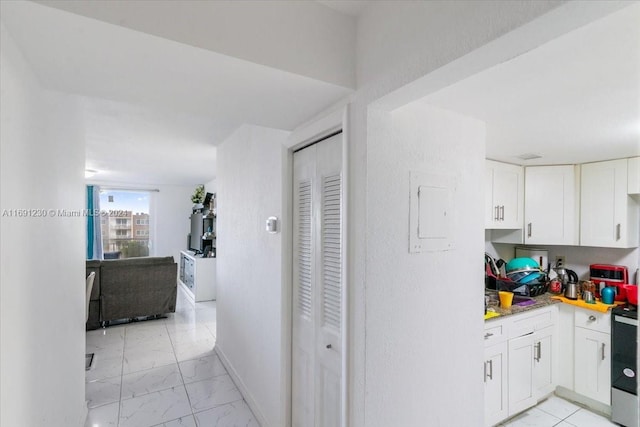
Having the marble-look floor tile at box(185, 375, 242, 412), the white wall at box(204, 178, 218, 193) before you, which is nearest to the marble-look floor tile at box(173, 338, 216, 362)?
the marble-look floor tile at box(185, 375, 242, 412)

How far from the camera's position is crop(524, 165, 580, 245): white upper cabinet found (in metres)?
2.92

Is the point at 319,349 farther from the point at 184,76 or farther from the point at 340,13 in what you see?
the point at 340,13

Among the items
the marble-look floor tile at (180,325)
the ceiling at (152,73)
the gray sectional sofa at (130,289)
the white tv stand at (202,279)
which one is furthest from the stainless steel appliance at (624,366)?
the white tv stand at (202,279)

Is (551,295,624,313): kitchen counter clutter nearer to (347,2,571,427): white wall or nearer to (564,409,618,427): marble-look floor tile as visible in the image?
(564,409,618,427): marble-look floor tile

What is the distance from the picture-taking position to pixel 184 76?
1102 millimetres

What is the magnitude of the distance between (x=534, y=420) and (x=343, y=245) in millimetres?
2459

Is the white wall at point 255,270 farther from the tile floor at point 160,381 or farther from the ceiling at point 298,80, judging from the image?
the ceiling at point 298,80

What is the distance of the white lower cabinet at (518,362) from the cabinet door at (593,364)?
6.8 inches

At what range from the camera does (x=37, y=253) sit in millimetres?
1255

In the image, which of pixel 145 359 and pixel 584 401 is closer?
pixel 584 401

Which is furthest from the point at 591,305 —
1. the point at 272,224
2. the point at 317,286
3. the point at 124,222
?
the point at 124,222

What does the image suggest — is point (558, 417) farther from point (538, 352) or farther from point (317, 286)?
point (317, 286)

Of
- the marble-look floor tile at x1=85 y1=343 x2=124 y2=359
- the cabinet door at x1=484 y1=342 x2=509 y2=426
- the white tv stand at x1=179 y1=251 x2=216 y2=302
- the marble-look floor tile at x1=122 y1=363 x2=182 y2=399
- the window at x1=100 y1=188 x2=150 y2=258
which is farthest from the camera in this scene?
the window at x1=100 y1=188 x2=150 y2=258

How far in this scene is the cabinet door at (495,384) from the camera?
225 cm
